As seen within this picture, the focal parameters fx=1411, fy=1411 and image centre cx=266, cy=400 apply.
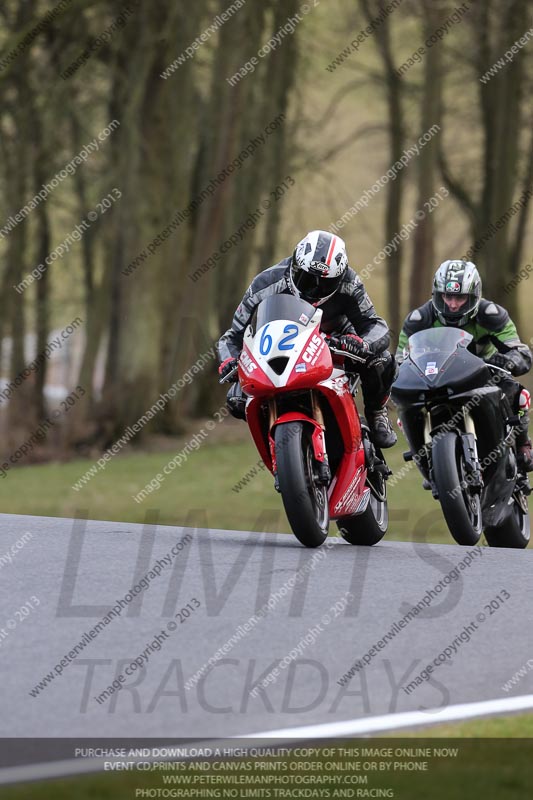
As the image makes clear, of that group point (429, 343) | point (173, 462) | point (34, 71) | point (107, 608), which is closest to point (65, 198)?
point (34, 71)

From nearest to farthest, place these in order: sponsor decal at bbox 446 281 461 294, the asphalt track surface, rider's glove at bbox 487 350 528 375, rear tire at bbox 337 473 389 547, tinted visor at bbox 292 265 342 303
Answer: the asphalt track surface < tinted visor at bbox 292 265 342 303 < rear tire at bbox 337 473 389 547 < sponsor decal at bbox 446 281 461 294 < rider's glove at bbox 487 350 528 375

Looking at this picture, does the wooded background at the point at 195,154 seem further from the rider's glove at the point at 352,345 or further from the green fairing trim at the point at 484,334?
the rider's glove at the point at 352,345

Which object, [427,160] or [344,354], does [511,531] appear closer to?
[344,354]

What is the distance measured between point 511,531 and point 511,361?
1477 millimetres

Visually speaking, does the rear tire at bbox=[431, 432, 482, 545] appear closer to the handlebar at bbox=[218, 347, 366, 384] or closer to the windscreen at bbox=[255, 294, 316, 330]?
the handlebar at bbox=[218, 347, 366, 384]

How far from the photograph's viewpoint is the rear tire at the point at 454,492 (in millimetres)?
9273

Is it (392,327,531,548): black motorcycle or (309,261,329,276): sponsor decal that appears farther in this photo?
(392,327,531,548): black motorcycle

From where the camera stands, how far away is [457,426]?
9.83 metres

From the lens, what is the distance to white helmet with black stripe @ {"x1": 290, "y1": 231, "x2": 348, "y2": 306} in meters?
8.80

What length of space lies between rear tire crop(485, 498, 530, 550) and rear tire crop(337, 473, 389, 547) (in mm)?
1278

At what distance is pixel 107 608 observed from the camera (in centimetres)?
683

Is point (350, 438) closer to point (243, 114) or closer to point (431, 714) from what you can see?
point (431, 714)

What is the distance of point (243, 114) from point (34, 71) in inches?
167

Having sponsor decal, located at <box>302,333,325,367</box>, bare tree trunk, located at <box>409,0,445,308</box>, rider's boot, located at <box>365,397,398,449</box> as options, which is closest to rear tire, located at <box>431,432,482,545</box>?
rider's boot, located at <box>365,397,398,449</box>
